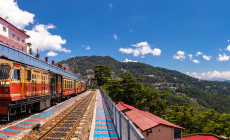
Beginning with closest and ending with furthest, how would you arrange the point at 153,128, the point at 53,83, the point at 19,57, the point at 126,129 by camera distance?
the point at 126,129
the point at 153,128
the point at 53,83
the point at 19,57

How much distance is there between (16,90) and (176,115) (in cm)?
3765

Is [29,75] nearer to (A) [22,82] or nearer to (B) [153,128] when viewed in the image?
(A) [22,82]

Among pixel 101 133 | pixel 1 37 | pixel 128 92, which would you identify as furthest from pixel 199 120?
pixel 1 37

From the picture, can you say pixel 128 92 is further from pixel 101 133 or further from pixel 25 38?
pixel 25 38

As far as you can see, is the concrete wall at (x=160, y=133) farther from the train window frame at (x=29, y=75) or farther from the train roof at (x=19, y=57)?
the train roof at (x=19, y=57)

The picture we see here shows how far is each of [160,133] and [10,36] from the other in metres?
34.4

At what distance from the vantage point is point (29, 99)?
11.5 m

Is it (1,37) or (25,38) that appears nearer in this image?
(1,37)

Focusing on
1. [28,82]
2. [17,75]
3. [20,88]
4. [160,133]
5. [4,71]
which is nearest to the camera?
Answer: [4,71]

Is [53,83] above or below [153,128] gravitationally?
above

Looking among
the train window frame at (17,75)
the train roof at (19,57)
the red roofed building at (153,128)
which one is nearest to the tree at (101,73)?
the train roof at (19,57)

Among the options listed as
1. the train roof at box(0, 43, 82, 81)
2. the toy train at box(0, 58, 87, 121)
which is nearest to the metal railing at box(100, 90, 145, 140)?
the toy train at box(0, 58, 87, 121)

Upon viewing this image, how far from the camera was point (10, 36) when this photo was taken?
30.5 meters

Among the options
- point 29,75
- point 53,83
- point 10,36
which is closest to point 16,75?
Answer: point 29,75
